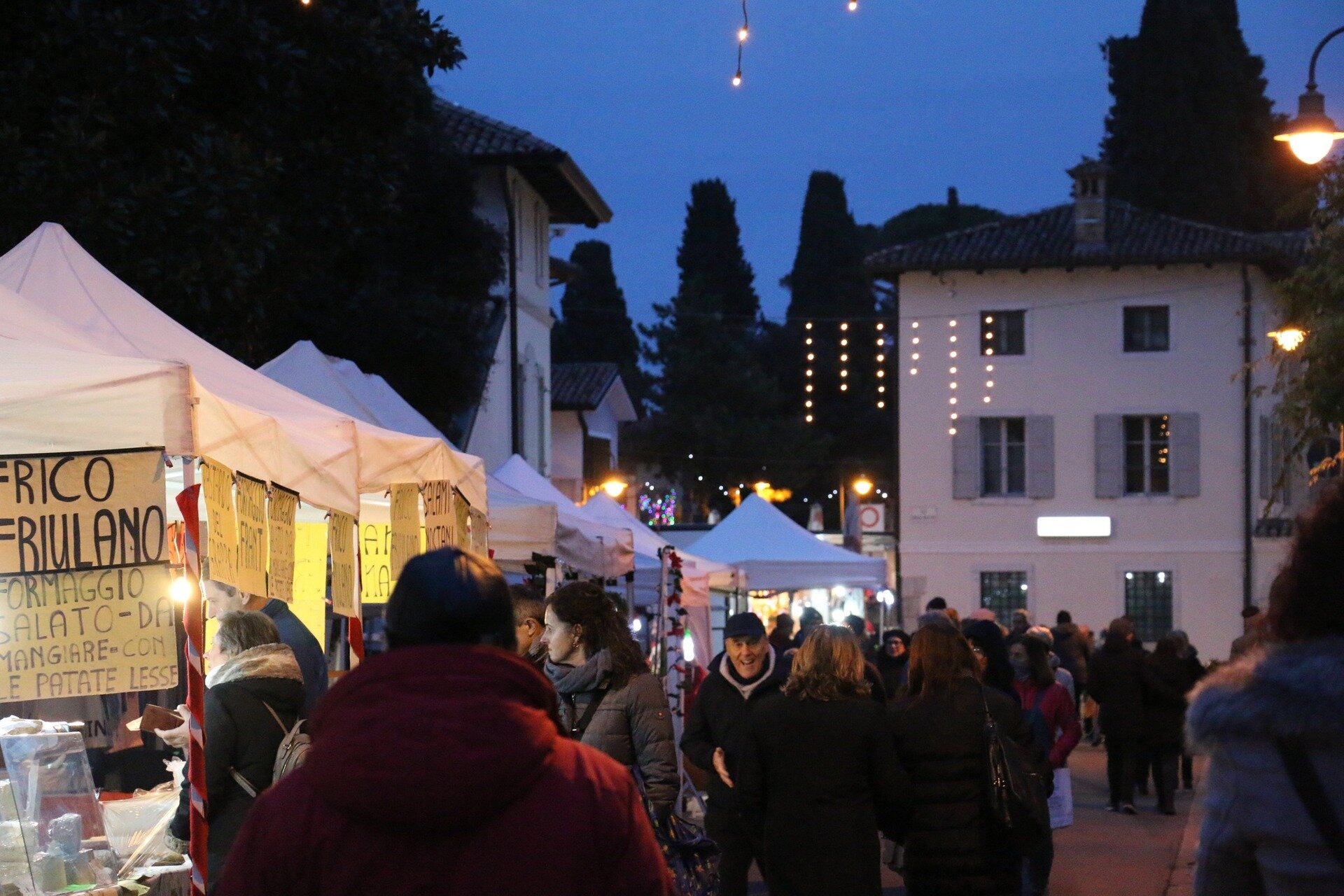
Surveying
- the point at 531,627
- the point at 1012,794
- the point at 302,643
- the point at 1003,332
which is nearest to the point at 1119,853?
the point at 531,627

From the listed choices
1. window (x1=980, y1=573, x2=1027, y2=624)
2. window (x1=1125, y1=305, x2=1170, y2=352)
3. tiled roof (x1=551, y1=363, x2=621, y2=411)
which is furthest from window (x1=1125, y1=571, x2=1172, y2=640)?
tiled roof (x1=551, y1=363, x2=621, y2=411)

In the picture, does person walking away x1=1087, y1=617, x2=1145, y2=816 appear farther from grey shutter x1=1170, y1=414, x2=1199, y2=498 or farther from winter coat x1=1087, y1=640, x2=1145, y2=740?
grey shutter x1=1170, y1=414, x2=1199, y2=498

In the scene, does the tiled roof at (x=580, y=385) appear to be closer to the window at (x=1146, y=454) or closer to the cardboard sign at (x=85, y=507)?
the window at (x=1146, y=454)

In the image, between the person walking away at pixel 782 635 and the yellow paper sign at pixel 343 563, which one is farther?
the person walking away at pixel 782 635

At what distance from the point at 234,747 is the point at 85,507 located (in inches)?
38.4

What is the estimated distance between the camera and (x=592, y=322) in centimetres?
7250

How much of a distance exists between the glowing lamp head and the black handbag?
248 inches

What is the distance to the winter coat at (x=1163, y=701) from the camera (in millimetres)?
15422

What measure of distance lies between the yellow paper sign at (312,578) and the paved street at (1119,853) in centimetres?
332

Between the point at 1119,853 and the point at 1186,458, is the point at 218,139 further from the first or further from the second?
the point at 1186,458

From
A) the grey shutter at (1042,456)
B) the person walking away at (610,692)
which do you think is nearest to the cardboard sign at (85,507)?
the person walking away at (610,692)

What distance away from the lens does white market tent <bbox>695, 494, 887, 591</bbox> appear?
21203 millimetres

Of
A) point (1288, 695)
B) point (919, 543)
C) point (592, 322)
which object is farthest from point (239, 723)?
point (592, 322)

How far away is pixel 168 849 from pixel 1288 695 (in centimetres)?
490
